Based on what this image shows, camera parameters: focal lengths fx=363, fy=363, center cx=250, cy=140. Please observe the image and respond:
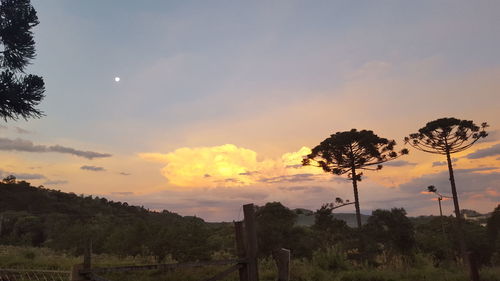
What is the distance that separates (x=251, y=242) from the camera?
23.3ft

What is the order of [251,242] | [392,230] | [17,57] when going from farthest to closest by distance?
[392,230], [17,57], [251,242]

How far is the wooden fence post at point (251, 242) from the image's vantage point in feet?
22.9

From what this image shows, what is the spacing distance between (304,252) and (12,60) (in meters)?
23.3

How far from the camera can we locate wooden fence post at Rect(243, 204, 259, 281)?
699 cm

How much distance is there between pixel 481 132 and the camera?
28.1m

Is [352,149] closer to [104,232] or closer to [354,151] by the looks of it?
[354,151]

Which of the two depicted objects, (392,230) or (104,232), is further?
(104,232)

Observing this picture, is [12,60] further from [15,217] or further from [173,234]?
[15,217]

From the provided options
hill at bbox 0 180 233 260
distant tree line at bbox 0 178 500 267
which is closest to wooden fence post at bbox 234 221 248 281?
hill at bbox 0 180 233 260

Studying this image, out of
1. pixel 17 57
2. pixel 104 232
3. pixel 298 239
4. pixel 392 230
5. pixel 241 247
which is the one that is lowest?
pixel 298 239

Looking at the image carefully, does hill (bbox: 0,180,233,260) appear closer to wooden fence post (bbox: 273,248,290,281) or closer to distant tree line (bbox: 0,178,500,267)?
distant tree line (bbox: 0,178,500,267)

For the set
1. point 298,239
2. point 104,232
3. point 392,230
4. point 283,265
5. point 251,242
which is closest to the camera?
point 251,242

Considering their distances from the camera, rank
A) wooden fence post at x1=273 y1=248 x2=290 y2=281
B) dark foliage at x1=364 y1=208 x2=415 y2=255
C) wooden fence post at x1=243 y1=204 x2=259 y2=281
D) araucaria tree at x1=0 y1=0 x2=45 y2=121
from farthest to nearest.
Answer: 1. dark foliage at x1=364 y1=208 x2=415 y2=255
2. araucaria tree at x1=0 y1=0 x2=45 y2=121
3. wooden fence post at x1=273 y1=248 x2=290 y2=281
4. wooden fence post at x1=243 y1=204 x2=259 y2=281

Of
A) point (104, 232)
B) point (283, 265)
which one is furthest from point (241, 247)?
point (104, 232)
